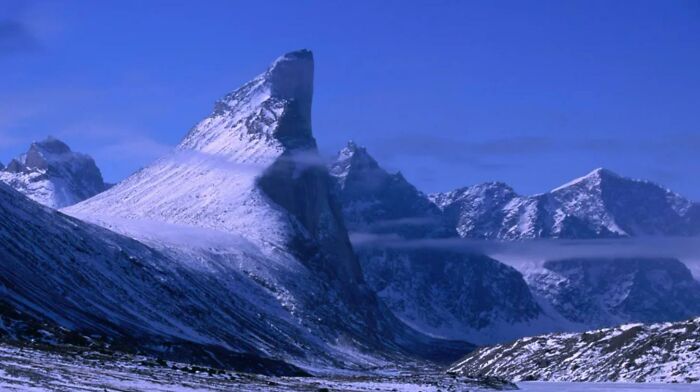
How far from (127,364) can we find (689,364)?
3716 inches

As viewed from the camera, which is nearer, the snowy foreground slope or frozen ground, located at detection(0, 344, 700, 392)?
frozen ground, located at detection(0, 344, 700, 392)

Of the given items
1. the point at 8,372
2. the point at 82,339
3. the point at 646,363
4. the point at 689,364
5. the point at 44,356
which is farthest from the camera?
the point at 646,363

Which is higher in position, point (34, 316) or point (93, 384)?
point (34, 316)

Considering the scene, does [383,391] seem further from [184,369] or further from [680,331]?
[680,331]

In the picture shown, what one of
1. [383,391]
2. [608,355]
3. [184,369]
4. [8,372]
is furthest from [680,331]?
[8,372]

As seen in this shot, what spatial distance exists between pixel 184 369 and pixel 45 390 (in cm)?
3422

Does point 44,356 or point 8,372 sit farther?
point 44,356

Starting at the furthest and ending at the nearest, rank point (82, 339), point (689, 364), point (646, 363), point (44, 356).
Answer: point (646, 363) < point (689, 364) < point (82, 339) < point (44, 356)

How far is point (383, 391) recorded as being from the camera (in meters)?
106

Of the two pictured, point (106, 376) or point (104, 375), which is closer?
point (106, 376)

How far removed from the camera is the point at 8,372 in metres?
75.1

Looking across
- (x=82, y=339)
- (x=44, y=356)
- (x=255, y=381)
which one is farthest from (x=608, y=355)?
(x=44, y=356)

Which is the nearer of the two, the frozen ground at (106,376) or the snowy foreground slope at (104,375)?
the frozen ground at (106,376)

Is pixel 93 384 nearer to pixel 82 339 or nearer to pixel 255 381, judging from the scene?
pixel 255 381
